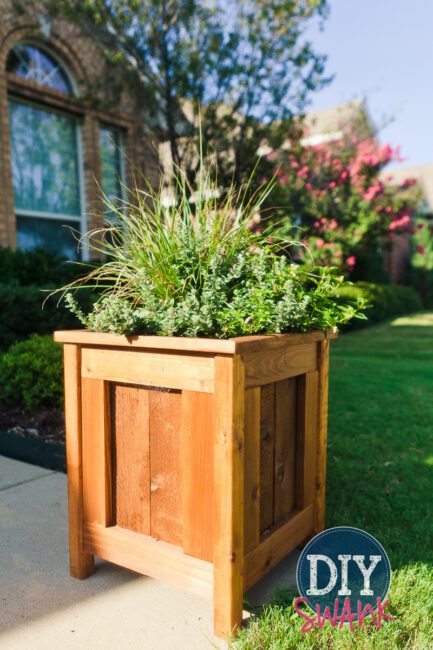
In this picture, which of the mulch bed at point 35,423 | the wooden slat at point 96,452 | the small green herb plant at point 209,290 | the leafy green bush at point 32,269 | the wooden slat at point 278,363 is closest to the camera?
the wooden slat at point 278,363

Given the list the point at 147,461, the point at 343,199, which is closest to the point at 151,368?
the point at 147,461

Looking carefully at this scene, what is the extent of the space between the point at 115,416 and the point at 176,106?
612 cm

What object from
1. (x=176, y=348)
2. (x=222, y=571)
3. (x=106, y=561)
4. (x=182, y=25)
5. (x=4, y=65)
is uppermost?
(x=182, y=25)

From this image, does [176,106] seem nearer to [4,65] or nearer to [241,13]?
[241,13]

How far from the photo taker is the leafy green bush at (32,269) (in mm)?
5059

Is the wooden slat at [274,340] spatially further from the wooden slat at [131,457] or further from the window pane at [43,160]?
the window pane at [43,160]

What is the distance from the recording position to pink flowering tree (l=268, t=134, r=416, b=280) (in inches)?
364

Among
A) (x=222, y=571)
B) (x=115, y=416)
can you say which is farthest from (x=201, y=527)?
(x=115, y=416)

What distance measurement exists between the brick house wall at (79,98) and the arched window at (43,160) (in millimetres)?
112

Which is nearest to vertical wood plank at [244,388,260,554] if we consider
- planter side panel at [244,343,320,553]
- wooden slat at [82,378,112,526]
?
planter side panel at [244,343,320,553]

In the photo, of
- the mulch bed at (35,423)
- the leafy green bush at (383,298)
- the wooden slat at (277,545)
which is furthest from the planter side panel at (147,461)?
the leafy green bush at (383,298)

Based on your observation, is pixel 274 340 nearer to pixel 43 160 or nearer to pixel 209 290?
pixel 209 290

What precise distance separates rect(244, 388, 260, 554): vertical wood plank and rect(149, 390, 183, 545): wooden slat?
23 cm

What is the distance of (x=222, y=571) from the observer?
60.2 inches
